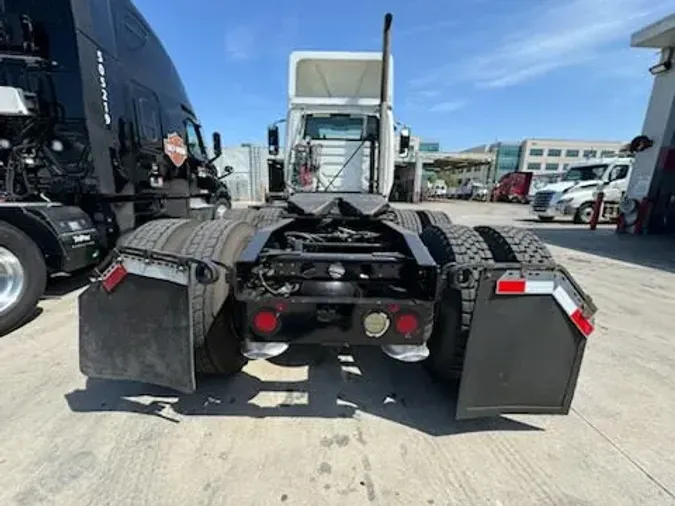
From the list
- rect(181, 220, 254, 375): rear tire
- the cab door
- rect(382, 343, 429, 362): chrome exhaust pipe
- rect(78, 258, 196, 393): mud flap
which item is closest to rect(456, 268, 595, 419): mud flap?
rect(382, 343, 429, 362): chrome exhaust pipe

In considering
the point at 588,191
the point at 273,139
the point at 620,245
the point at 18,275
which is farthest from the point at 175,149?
the point at 588,191

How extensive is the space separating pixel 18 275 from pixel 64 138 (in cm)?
154

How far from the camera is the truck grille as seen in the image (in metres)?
15.1

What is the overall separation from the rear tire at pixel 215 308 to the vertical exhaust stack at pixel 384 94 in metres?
3.48

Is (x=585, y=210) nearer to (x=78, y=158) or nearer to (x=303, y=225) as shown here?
(x=303, y=225)

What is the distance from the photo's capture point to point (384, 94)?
5285 millimetres

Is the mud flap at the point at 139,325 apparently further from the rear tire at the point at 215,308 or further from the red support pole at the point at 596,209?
the red support pole at the point at 596,209

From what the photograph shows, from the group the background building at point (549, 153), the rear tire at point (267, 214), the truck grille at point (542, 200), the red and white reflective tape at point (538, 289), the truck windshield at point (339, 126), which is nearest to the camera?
the red and white reflective tape at point (538, 289)

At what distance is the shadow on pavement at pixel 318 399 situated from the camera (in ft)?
7.42

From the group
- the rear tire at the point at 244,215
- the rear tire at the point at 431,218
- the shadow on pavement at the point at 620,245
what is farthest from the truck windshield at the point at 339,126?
the shadow on pavement at the point at 620,245

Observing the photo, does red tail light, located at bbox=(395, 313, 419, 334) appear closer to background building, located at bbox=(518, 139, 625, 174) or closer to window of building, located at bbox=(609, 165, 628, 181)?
window of building, located at bbox=(609, 165, 628, 181)

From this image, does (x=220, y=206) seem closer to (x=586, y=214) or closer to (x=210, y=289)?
(x=210, y=289)

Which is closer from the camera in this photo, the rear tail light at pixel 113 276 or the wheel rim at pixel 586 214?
the rear tail light at pixel 113 276

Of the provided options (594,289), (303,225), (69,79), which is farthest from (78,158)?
(594,289)
